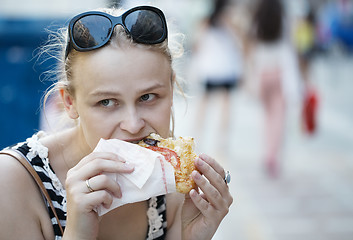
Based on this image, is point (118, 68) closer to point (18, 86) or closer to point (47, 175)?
point (47, 175)

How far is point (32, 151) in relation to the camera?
181cm

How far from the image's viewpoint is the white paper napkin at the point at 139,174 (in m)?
1.65

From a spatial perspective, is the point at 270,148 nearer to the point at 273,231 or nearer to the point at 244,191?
the point at 244,191

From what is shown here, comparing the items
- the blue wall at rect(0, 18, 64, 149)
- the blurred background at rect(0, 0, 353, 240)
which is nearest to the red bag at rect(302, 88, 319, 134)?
the blurred background at rect(0, 0, 353, 240)

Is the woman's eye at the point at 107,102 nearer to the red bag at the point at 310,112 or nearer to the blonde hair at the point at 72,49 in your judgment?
the blonde hair at the point at 72,49

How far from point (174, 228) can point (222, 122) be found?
5.16m

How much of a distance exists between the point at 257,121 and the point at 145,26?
762 centimetres

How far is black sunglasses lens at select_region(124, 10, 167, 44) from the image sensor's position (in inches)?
68.3

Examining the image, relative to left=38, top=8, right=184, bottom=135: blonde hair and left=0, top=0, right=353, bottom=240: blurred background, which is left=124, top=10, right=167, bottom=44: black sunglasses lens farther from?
left=0, top=0, right=353, bottom=240: blurred background

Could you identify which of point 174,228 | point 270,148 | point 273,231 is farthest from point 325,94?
point 174,228

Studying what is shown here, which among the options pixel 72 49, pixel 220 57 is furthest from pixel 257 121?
pixel 72 49

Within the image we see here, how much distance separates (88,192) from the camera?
1562mm

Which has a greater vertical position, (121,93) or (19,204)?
(121,93)

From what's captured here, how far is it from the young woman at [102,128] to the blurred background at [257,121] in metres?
1.61
